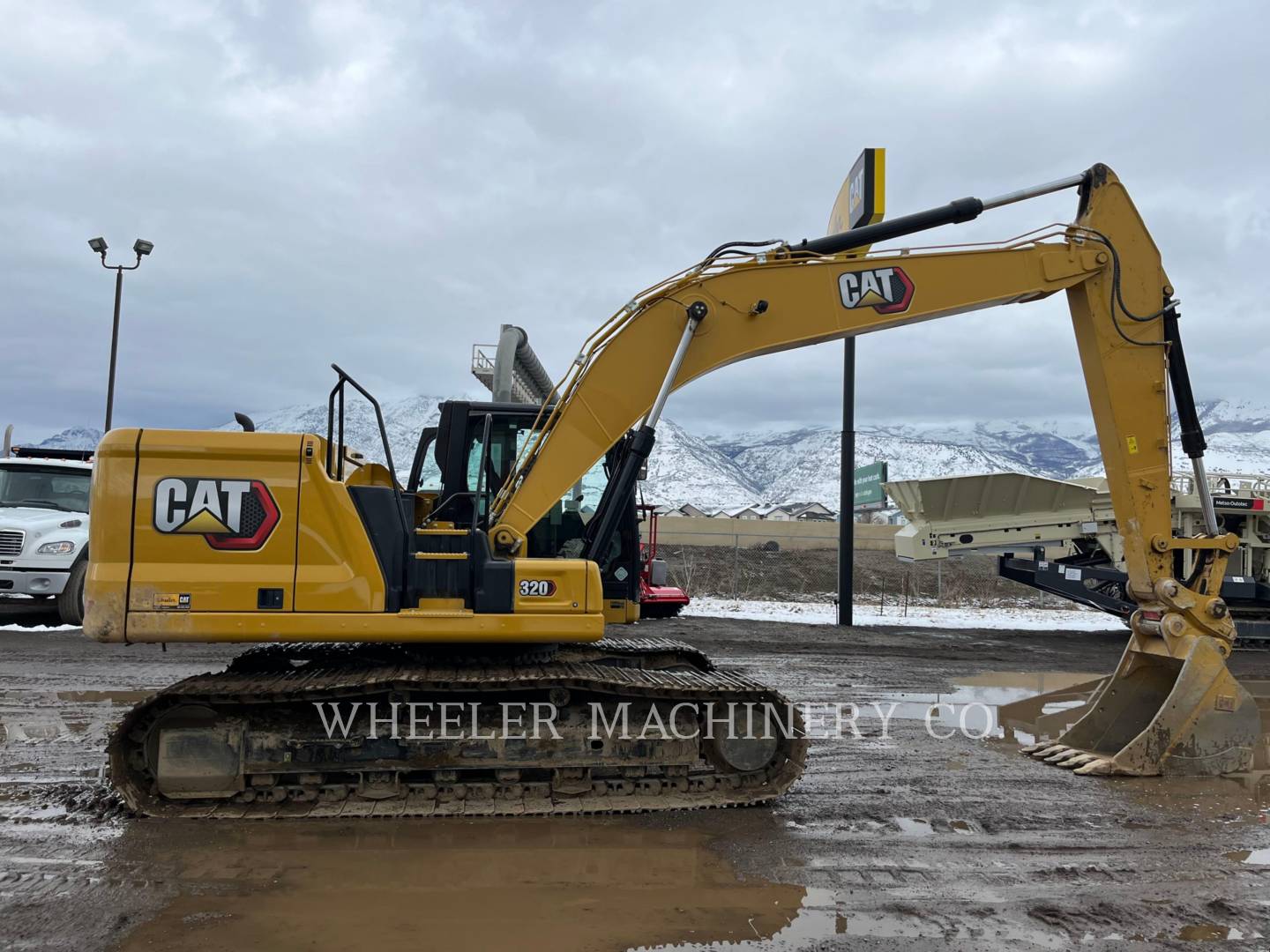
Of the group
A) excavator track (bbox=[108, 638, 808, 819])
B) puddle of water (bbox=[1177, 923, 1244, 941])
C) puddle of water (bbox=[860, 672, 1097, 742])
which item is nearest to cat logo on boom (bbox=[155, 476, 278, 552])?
excavator track (bbox=[108, 638, 808, 819])

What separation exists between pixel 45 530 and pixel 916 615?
1471cm

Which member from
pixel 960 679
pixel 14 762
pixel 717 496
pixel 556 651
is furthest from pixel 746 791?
pixel 717 496

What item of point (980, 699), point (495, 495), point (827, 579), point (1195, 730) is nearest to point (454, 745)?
point (495, 495)

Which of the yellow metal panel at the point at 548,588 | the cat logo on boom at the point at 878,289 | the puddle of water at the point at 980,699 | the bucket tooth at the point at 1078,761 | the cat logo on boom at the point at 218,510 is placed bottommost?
the puddle of water at the point at 980,699

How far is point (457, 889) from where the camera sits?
164 inches

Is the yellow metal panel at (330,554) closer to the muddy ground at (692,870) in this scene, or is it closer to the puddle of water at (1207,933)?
the muddy ground at (692,870)

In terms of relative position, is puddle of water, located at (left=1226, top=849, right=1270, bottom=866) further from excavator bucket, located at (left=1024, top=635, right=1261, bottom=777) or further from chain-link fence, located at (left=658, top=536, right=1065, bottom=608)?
chain-link fence, located at (left=658, top=536, right=1065, bottom=608)

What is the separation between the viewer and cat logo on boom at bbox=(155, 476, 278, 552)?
495 centimetres

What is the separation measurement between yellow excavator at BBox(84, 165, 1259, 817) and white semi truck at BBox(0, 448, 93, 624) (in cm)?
741

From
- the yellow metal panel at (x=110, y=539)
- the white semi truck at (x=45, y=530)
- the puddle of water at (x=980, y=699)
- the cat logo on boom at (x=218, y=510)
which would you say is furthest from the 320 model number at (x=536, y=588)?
the white semi truck at (x=45, y=530)

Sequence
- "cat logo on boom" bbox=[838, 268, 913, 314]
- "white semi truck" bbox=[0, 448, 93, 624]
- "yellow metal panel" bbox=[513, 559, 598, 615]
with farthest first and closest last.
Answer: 1. "white semi truck" bbox=[0, 448, 93, 624]
2. "cat logo on boom" bbox=[838, 268, 913, 314]
3. "yellow metal panel" bbox=[513, 559, 598, 615]

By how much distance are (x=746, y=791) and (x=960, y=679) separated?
5910mm

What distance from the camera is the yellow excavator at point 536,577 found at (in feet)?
16.4

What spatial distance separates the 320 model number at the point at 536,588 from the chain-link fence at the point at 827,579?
1529 centimetres
